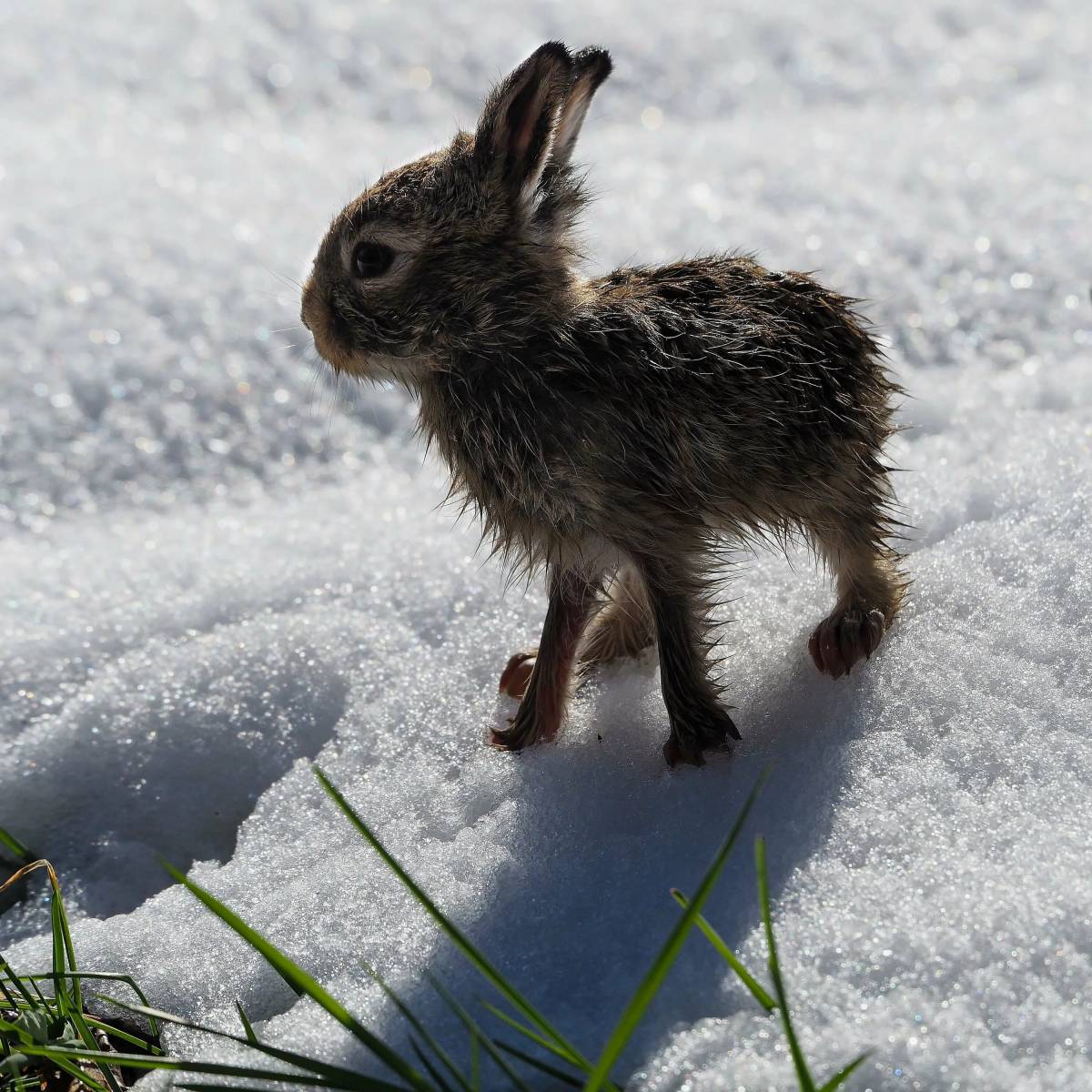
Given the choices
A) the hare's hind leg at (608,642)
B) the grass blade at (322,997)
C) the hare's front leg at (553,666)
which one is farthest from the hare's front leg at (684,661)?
the grass blade at (322,997)

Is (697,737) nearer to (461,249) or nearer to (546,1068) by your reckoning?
(546,1068)

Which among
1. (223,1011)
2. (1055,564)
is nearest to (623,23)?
(1055,564)

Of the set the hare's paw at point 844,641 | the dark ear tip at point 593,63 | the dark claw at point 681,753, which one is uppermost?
the dark ear tip at point 593,63

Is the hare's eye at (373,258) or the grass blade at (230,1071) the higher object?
the hare's eye at (373,258)

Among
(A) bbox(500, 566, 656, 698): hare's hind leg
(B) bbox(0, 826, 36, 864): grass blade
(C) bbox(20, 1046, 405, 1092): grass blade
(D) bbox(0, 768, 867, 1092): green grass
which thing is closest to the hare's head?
(A) bbox(500, 566, 656, 698): hare's hind leg

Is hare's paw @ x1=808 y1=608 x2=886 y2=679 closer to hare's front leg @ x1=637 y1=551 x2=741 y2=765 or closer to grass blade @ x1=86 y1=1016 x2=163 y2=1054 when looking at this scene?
hare's front leg @ x1=637 y1=551 x2=741 y2=765

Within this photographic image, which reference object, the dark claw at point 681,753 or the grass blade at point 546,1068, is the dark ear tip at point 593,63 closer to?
the dark claw at point 681,753

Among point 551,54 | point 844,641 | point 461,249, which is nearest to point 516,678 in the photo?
point 844,641
